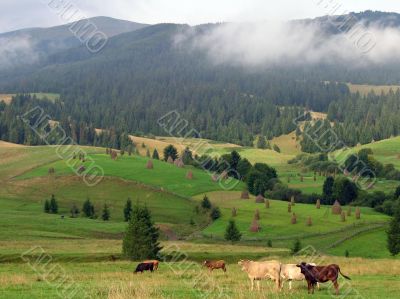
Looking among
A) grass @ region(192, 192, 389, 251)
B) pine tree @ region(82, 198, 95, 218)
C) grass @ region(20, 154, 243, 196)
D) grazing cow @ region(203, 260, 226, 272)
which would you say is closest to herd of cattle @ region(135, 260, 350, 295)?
grazing cow @ region(203, 260, 226, 272)

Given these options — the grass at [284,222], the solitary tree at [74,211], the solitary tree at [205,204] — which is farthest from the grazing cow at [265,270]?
the solitary tree at [205,204]

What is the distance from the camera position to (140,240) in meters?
51.3

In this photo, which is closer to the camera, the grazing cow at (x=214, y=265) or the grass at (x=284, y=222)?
the grazing cow at (x=214, y=265)

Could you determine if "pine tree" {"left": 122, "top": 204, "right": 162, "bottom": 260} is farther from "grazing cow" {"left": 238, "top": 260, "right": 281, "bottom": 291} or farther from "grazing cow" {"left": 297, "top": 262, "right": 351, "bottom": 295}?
"grazing cow" {"left": 297, "top": 262, "right": 351, "bottom": 295}

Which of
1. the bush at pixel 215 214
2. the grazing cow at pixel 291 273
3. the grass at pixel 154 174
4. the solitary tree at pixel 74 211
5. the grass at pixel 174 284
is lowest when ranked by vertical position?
the solitary tree at pixel 74 211

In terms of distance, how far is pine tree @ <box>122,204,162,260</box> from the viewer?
50812 mm

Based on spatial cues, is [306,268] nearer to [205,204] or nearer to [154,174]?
[205,204]

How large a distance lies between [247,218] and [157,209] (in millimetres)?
19372

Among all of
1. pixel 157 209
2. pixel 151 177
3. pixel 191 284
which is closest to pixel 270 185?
pixel 151 177

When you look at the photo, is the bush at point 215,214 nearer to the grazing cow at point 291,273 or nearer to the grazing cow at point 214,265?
the grazing cow at point 214,265

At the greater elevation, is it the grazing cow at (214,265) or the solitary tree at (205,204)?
the solitary tree at (205,204)

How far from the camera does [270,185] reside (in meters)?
146

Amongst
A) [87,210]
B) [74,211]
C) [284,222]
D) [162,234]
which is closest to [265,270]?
[162,234]

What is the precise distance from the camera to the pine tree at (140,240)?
50812 mm
